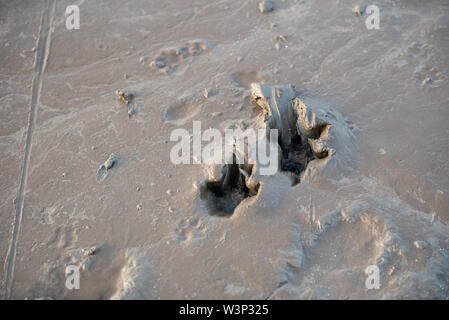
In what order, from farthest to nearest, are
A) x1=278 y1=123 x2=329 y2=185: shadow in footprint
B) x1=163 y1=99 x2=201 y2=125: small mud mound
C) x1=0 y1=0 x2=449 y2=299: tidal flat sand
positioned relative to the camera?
x1=163 y1=99 x2=201 y2=125: small mud mound
x1=278 y1=123 x2=329 y2=185: shadow in footprint
x1=0 y1=0 x2=449 y2=299: tidal flat sand

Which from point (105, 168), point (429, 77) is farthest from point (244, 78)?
point (429, 77)

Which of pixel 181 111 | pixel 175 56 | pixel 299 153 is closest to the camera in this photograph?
pixel 299 153

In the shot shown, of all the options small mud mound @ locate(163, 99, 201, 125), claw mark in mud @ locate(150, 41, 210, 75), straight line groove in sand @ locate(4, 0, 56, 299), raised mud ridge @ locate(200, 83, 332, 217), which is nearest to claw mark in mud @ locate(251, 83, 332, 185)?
raised mud ridge @ locate(200, 83, 332, 217)

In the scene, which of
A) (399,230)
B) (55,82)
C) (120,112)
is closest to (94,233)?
(120,112)

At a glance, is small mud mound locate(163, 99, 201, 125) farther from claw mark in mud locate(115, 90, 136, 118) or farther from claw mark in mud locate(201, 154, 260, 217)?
claw mark in mud locate(201, 154, 260, 217)

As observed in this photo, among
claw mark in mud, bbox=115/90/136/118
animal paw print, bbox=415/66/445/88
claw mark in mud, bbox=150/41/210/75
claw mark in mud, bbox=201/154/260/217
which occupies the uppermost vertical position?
claw mark in mud, bbox=150/41/210/75

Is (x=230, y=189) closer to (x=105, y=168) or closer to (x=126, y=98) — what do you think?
(x=105, y=168)

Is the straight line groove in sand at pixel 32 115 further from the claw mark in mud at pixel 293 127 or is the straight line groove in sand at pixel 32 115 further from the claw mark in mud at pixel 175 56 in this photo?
the claw mark in mud at pixel 293 127
